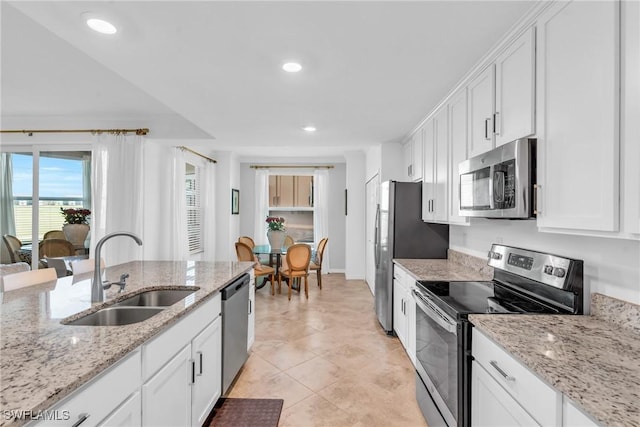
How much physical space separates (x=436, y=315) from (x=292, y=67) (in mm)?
1832

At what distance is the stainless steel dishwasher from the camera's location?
226 cm

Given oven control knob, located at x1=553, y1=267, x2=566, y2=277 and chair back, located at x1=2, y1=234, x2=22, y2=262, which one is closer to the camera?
oven control knob, located at x1=553, y1=267, x2=566, y2=277

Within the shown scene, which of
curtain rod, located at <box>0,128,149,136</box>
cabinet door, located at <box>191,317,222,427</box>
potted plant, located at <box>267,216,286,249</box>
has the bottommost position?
cabinet door, located at <box>191,317,222,427</box>

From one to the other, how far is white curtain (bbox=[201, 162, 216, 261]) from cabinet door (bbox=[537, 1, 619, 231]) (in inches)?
219

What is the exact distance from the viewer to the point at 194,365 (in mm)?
1772

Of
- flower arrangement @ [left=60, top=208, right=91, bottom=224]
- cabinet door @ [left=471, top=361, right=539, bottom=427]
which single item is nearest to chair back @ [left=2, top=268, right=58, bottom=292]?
flower arrangement @ [left=60, top=208, right=91, bottom=224]

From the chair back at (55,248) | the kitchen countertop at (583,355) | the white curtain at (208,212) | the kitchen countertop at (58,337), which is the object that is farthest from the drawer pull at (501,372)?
the white curtain at (208,212)

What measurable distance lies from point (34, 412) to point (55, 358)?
1.04ft

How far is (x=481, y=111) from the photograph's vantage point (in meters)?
2.08

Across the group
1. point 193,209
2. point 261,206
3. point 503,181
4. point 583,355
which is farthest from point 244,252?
point 583,355

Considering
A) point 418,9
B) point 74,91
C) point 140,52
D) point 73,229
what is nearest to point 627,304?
point 418,9

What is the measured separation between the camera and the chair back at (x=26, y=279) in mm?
2091

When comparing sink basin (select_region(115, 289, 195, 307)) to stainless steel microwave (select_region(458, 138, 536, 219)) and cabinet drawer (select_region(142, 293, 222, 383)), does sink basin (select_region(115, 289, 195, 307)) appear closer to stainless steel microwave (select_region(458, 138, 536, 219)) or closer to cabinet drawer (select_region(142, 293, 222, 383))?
cabinet drawer (select_region(142, 293, 222, 383))

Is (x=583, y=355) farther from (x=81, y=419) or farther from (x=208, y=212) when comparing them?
(x=208, y=212)
